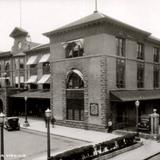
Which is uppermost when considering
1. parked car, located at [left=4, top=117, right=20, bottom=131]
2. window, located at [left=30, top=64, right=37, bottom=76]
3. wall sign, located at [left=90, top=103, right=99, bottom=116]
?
window, located at [left=30, top=64, right=37, bottom=76]

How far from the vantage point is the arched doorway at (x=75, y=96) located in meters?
26.0

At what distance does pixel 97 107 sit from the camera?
949 inches

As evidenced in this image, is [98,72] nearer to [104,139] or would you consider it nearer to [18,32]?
[104,139]

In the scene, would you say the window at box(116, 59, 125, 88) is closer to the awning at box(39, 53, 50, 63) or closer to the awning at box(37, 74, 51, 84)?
the awning at box(37, 74, 51, 84)

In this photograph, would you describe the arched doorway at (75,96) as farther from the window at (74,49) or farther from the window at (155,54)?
the window at (155,54)

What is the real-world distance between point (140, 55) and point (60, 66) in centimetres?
1009

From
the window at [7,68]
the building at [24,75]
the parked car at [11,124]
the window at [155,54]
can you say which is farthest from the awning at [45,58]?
the window at [155,54]

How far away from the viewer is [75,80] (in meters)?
26.7

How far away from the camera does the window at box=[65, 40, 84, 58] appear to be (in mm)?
25797

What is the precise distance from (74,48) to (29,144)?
39.4 ft

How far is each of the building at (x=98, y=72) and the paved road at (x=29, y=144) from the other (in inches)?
192

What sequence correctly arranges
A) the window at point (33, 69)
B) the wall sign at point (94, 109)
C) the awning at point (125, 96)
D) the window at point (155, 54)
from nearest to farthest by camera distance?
the awning at point (125, 96) → the wall sign at point (94, 109) → the window at point (155, 54) → the window at point (33, 69)

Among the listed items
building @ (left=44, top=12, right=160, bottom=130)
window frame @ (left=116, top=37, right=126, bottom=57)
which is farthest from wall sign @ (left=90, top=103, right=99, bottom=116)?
window frame @ (left=116, top=37, right=126, bottom=57)

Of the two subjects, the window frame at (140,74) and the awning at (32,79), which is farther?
the awning at (32,79)
